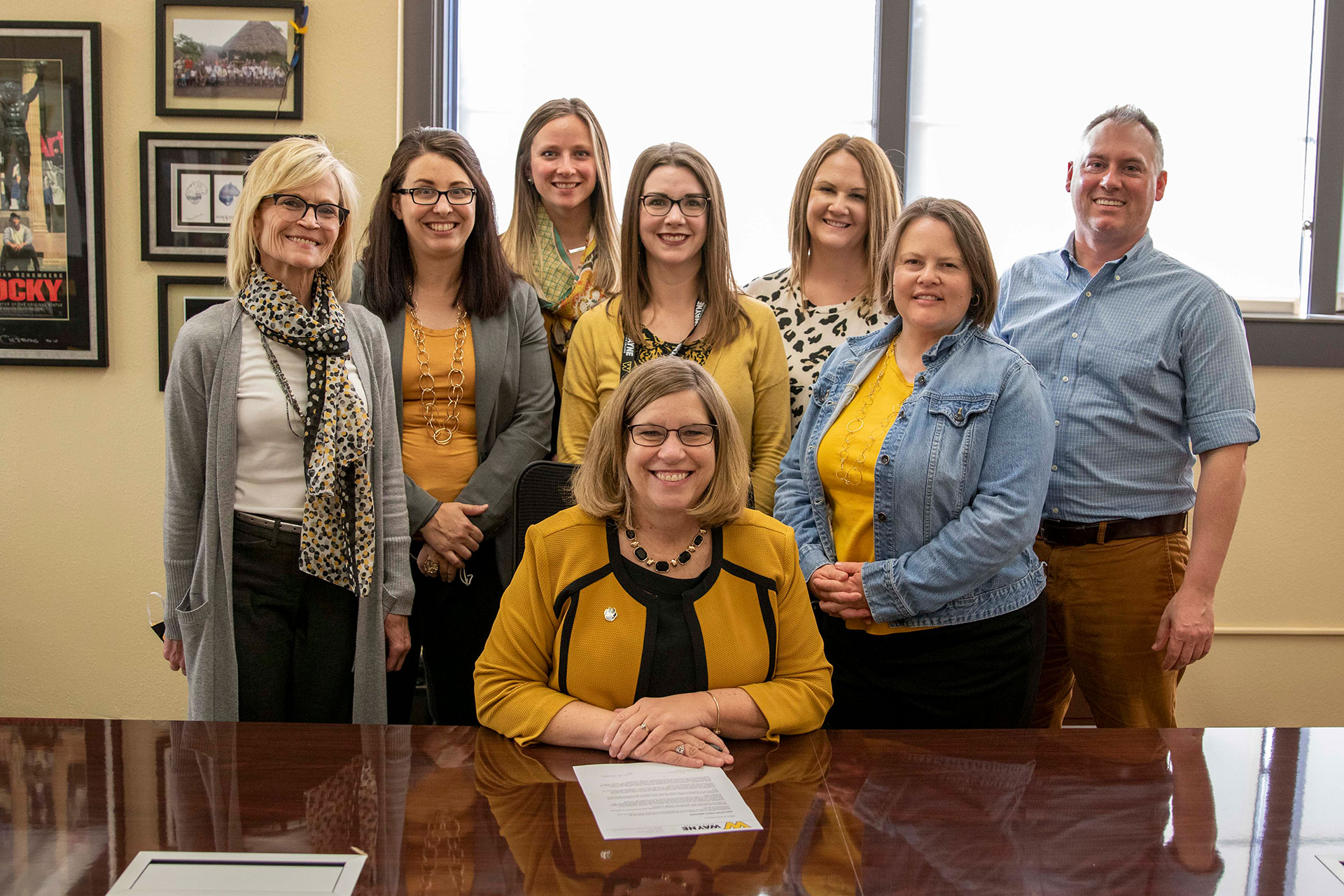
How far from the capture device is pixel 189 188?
2910 mm

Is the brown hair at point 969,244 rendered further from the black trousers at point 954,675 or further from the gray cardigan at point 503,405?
the gray cardigan at point 503,405

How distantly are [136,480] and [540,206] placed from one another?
1.58 m

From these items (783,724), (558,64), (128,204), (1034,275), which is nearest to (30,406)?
(128,204)

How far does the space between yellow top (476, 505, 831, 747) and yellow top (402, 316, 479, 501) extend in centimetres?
63

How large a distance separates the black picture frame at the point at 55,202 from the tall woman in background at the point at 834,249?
2062 millimetres

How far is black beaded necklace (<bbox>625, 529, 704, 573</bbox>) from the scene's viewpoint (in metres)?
1.56

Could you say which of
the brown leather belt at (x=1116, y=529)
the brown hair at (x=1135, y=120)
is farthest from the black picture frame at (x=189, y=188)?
the brown leather belt at (x=1116, y=529)

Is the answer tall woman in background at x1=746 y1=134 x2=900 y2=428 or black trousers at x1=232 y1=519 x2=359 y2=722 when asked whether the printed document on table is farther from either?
tall woman in background at x1=746 y1=134 x2=900 y2=428

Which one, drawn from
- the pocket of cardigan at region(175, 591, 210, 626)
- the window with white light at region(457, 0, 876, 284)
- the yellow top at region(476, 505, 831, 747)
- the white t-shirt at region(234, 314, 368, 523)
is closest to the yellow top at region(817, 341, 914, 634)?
the yellow top at region(476, 505, 831, 747)

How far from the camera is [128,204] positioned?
2939 mm

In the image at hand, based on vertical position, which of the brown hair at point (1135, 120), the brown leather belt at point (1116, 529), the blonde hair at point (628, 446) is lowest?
the brown leather belt at point (1116, 529)

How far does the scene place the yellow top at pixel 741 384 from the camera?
211cm

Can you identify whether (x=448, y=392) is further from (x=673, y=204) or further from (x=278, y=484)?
(x=673, y=204)

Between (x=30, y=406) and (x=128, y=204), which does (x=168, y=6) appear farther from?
(x=30, y=406)
